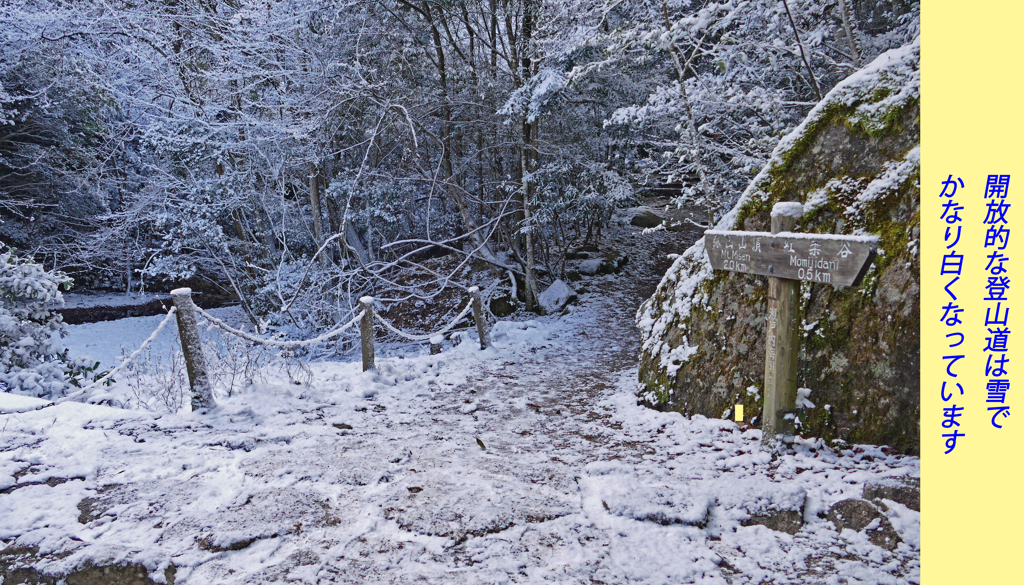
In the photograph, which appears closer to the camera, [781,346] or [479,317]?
[781,346]

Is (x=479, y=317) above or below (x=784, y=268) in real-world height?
below

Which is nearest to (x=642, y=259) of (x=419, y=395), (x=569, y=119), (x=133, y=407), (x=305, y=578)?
(x=569, y=119)

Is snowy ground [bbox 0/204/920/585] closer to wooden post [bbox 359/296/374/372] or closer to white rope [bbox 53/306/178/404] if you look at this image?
white rope [bbox 53/306/178/404]

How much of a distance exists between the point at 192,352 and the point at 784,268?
493 centimetres

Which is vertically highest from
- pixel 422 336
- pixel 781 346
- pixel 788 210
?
pixel 788 210

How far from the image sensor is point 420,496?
Result: 3.27m

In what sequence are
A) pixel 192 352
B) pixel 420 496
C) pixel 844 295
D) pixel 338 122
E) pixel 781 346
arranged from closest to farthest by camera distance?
pixel 420 496, pixel 781 346, pixel 844 295, pixel 192 352, pixel 338 122

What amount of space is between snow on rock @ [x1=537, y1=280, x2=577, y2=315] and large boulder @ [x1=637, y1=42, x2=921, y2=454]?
270 inches

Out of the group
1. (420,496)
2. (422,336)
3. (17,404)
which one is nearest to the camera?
(420,496)

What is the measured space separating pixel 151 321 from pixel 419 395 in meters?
13.4

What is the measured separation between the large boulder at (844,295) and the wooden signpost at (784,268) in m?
0.37

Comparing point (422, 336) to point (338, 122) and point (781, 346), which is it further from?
point (338, 122)

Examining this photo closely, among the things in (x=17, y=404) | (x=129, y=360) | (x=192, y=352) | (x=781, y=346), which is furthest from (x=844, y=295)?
(x=17, y=404)
